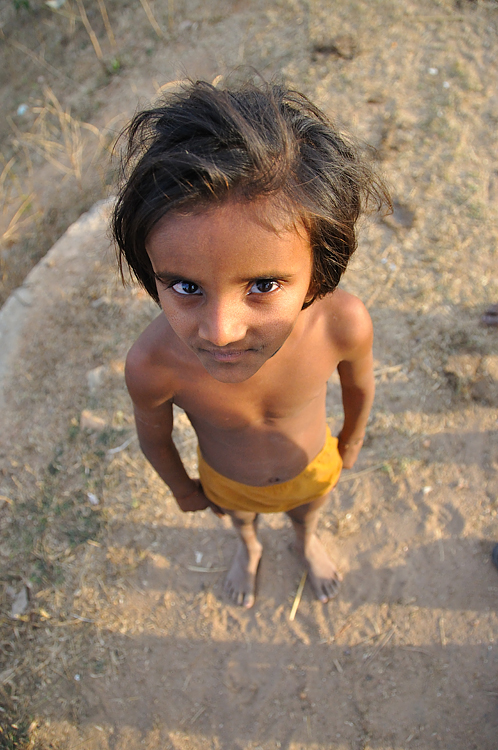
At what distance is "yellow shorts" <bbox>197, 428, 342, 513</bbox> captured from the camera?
4.98 ft

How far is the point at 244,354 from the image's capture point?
961mm

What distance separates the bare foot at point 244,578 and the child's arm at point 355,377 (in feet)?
2.20

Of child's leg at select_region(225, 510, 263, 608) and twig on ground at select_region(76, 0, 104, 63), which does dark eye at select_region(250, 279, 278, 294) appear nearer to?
child's leg at select_region(225, 510, 263, 608)

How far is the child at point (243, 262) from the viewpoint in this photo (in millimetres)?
818

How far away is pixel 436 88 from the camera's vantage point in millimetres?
3592

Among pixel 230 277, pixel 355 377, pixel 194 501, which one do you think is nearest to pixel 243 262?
pixel 230 277

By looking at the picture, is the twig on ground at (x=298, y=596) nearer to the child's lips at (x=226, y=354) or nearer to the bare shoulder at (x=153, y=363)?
the bare shoulder at (x=153, y=363)

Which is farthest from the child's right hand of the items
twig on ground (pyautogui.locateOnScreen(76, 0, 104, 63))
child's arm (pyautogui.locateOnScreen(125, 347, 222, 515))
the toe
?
twig on ground (pyautogui.locateOnScreen(76, 0, 104, 63))

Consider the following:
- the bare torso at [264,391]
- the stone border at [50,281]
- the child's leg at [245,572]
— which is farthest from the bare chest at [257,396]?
the stone border at [50,281]

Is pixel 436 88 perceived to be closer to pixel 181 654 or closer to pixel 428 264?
pixel 428 264

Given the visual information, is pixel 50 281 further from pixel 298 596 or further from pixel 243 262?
pixel 243 262

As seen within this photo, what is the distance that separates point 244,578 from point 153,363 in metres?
1.30

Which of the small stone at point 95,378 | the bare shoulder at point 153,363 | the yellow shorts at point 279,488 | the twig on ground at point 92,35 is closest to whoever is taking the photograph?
the bare shoulder at point 153,363

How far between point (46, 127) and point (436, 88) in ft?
12.0
